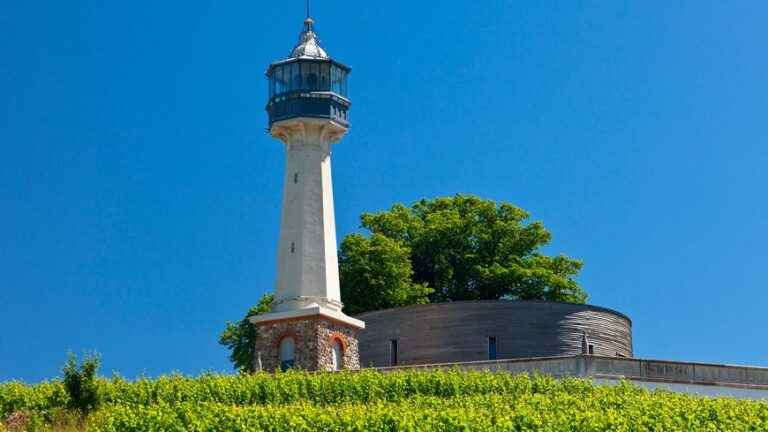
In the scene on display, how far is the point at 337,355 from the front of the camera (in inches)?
1998

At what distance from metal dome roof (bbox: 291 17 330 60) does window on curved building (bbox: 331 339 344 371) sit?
1108 cm

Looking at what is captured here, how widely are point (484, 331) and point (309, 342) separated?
6.07 metres

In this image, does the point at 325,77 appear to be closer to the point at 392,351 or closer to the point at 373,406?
the point at 392,351

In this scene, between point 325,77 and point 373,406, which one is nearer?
point 373,406

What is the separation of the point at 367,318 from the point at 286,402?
12803 millimetres

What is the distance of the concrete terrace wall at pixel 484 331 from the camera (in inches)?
2026

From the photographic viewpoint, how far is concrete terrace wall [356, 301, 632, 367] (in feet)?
169

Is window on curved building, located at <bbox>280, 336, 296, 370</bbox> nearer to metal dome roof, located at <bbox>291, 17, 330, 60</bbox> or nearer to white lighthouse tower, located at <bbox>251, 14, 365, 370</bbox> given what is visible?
white lighthouse tower, located at <bbox>251, 14, 365, 370</bbox>

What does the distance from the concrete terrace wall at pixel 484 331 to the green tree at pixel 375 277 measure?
17.9 feet

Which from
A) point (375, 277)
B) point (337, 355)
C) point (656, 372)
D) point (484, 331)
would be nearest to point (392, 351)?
point (337, 355)

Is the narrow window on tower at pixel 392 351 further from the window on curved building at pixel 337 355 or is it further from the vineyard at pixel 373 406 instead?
the vineyard at pixel 373 406

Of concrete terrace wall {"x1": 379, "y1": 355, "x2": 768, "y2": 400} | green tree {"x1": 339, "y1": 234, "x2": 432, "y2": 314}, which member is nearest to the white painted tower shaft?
green tree {"x1": 339, "y1": 234, "x2": 432, "y2": 314}

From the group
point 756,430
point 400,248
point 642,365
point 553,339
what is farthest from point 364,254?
point 756,430

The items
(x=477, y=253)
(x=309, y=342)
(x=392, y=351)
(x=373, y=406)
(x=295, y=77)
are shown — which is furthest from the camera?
(x=477, y=253)
